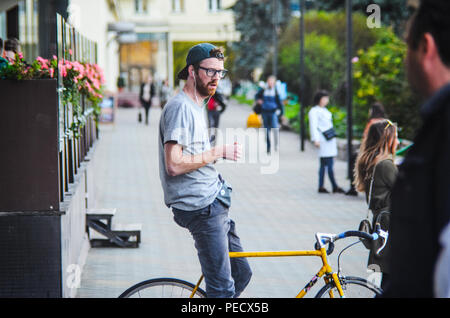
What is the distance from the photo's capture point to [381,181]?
5355mm

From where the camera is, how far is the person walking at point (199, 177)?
3.67 metres

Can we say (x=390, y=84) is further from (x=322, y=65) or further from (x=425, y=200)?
(x=425, y=200)

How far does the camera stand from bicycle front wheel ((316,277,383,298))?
3.73m

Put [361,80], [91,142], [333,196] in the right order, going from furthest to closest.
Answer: [361,80] → [333,196] → [91,142]

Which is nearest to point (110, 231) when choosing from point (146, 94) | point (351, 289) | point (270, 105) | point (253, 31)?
point (351, 289)

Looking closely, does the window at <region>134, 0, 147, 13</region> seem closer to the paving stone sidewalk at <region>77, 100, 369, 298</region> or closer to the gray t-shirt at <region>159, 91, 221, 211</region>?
the paving stone sidewalk at <region>77, 100, 369, 298</region>

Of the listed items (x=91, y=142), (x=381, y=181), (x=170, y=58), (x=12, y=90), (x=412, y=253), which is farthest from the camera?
(x=170, y=58)

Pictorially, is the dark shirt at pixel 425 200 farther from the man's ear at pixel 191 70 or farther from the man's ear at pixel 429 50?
the man's ear at pixel 191 70

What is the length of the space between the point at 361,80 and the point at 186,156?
42.2ft

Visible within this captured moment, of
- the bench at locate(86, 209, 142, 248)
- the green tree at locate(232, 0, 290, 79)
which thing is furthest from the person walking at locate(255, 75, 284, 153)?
the green tree at locate(232, 0, 290, 79)

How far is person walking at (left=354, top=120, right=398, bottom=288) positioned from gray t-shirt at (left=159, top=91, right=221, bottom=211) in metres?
1.47

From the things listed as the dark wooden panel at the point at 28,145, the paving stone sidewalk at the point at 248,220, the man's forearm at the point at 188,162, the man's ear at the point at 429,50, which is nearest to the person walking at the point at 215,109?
the paving stone sidewalk at the point at 248,220
